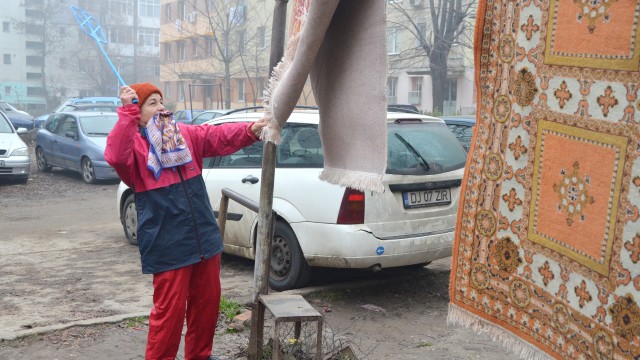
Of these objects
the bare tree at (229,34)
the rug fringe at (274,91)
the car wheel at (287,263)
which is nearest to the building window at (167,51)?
the bare tree at (229,34)

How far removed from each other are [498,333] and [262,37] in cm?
4092

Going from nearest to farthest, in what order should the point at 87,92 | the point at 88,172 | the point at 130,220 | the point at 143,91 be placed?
the point at 143,91 → the point at 130,220 → the point at 88,172 → the point at 87,92

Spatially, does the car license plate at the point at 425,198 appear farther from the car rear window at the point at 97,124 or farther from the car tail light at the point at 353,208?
the car rear window at the point at 97,124

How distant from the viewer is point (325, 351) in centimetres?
457

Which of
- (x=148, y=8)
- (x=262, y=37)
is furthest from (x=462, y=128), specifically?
(x=148, y=8)

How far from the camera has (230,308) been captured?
5.76 metres

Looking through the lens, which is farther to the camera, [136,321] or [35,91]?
[35,91]

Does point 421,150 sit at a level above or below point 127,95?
below

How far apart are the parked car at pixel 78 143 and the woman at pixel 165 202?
1137 cm

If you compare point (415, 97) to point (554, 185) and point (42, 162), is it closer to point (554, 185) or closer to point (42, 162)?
point (42, 162)

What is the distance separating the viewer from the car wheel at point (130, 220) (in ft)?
28.0

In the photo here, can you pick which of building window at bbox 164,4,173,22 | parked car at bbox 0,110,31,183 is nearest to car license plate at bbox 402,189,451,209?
parked car at bbox 0,110,31,183

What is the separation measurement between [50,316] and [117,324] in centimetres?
65

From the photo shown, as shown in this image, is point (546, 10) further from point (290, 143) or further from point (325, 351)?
point (290, 143)
